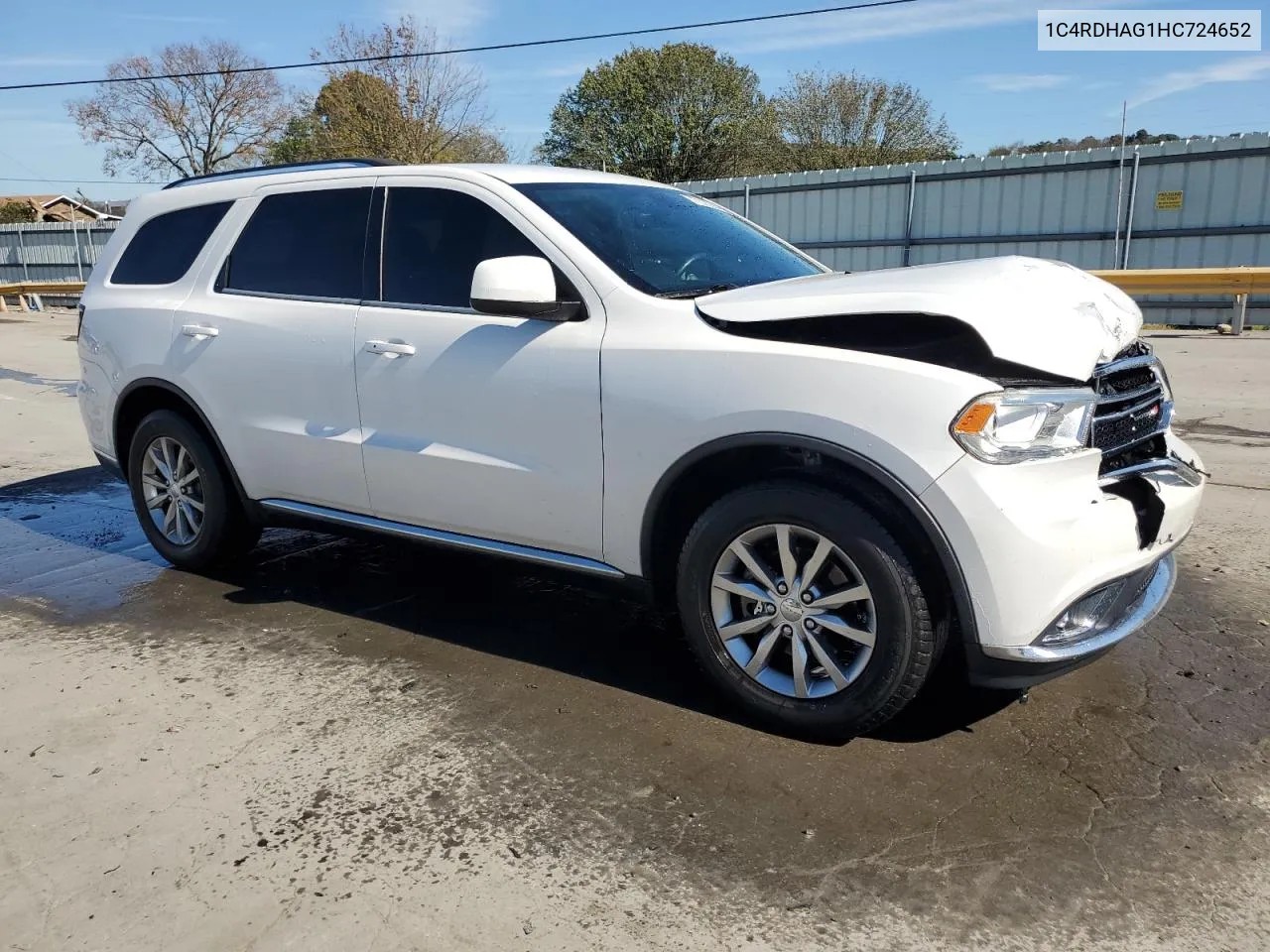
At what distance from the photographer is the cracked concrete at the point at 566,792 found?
237cm

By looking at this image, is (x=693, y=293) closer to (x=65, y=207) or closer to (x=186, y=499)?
(x=186, y=499)

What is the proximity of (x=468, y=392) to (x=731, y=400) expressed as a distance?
43.1 inches

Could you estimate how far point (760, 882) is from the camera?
248 cm

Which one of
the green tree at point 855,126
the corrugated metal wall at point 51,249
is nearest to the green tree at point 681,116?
the green tree at point 855,126

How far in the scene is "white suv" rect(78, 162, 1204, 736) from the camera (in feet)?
9.15

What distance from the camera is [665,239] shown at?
390 cm

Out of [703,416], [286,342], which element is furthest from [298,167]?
[703,416]

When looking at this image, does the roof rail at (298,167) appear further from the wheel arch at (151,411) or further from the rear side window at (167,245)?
the wheel arch at (151,411)

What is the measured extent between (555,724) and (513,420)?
1066mm

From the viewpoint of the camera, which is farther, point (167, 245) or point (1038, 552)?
point (167, 245)

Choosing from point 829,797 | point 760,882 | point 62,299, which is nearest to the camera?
point 760,882

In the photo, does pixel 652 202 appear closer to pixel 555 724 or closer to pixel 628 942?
pixel 555 724

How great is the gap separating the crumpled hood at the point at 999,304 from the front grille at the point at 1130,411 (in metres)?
0.07

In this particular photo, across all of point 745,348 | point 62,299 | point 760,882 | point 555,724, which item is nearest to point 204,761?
point 555,724
